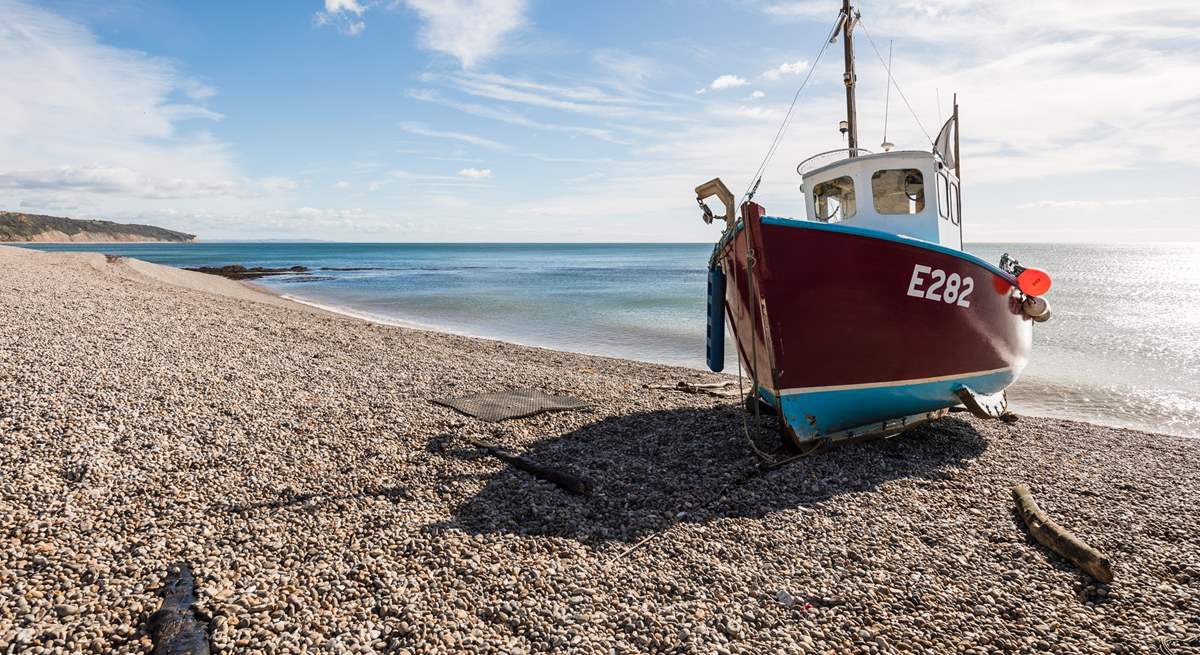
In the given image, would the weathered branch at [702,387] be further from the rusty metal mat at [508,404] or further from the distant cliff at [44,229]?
the distant cliff at [44,229]

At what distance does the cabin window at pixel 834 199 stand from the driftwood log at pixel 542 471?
19.6 ft

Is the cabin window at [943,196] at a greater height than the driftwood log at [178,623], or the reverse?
the cabin window at [943,196]

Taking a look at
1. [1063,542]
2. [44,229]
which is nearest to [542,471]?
[1063,542]

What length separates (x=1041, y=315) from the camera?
9500mm

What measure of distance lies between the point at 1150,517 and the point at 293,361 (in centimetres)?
1227

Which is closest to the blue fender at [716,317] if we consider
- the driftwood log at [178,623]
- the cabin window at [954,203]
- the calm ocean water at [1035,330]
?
the cabin window at [954,203]

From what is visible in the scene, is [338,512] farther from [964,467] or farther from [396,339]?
[396,339]

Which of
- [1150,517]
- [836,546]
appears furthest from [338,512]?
[1150,517]

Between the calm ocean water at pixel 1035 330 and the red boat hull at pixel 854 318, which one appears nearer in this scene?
the red boat hull at pixel 854 318

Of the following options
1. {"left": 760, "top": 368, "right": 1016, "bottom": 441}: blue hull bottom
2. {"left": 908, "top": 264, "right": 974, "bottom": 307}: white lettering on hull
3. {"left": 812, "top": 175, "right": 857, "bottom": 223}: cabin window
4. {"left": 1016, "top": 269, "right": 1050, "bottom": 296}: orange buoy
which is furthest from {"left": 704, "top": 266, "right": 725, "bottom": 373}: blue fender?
{"left": 1016, "top": 269, "right": 1050, "bottom": 296}: orange buoy

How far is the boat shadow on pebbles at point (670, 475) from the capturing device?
587 cm

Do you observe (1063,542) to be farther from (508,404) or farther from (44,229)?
(44,229)

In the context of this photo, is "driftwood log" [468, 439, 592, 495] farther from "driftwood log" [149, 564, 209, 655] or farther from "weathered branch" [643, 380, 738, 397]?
"weathered branch" [643, 380, 738, 397]

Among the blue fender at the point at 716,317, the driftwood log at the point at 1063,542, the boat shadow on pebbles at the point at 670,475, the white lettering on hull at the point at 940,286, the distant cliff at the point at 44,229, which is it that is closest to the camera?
the driftwood log at the point at 1063,542
